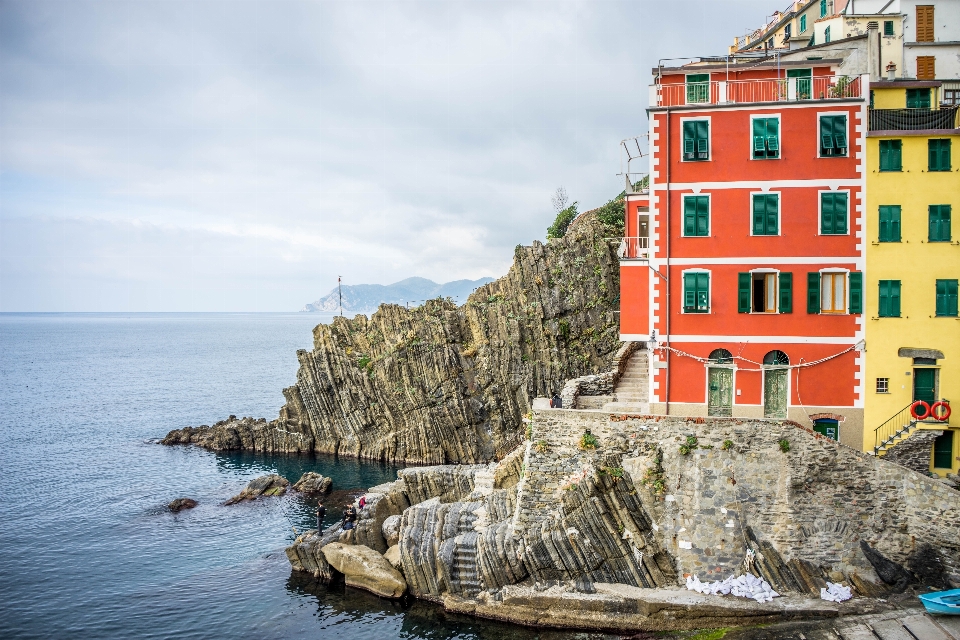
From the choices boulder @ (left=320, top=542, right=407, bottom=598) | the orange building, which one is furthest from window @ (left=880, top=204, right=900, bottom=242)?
boulder @ (left=320, top=542, right=407, bottom=598)

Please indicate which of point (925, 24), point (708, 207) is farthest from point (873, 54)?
point (708, 207)

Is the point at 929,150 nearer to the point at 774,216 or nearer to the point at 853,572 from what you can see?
the point at 774,216

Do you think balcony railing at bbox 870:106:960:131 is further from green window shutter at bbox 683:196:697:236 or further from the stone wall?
the stone wall

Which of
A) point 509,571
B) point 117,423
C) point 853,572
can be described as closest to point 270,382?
point 117,423

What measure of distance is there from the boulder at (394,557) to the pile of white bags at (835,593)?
18.1 meters

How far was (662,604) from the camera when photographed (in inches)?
987

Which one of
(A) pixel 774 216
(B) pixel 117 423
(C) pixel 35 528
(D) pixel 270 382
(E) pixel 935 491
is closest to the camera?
(E) pixel 935 491

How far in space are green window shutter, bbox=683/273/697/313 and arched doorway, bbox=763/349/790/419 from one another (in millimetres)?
3879

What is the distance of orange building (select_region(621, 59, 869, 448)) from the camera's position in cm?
2786

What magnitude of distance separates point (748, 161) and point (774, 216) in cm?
263

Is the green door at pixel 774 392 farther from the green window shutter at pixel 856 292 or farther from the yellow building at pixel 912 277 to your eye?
the green window shutter at pixel 856 292

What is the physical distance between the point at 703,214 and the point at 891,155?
806 cm

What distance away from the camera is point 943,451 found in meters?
27.8

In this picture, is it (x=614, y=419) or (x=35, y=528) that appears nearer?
(x=614, y=419)
